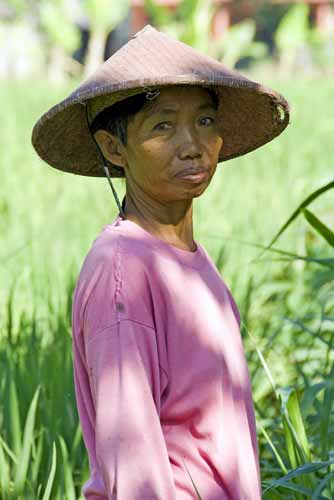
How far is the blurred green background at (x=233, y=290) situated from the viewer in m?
2.02

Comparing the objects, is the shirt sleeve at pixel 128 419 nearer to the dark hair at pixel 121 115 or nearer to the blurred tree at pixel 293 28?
the dark hair at pixel 121 115

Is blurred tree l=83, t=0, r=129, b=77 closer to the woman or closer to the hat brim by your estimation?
the hat brim

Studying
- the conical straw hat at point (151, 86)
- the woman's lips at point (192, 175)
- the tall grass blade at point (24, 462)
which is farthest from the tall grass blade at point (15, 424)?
the woman's lips at point (192, 175)

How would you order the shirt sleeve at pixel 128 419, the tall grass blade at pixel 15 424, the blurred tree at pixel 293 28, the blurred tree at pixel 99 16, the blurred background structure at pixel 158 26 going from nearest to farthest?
the shirt sleeve at pixel 128 419 → the tall grass blade at pixel 15 424 → the blurred background structure at pixel 158 26 → the blurred tree at pixel 99 16 → the blurred tree at pixel 293 28

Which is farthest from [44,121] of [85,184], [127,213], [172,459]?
[85,184]

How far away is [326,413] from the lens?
77.4 inches

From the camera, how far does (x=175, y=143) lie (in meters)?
1.49

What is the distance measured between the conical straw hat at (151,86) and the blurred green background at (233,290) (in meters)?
0.18

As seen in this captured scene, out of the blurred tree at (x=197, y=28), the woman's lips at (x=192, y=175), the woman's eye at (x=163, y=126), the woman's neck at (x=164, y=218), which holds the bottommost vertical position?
the woman's neck at (x=164, y=218)

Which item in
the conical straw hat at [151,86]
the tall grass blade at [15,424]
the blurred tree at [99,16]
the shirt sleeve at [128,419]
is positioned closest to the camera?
the shirt sleeve at [128,419]

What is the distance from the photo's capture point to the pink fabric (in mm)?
1363

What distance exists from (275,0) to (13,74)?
13618 mm

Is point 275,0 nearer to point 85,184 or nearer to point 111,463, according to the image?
point 85,184

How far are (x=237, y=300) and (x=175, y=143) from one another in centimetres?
182
